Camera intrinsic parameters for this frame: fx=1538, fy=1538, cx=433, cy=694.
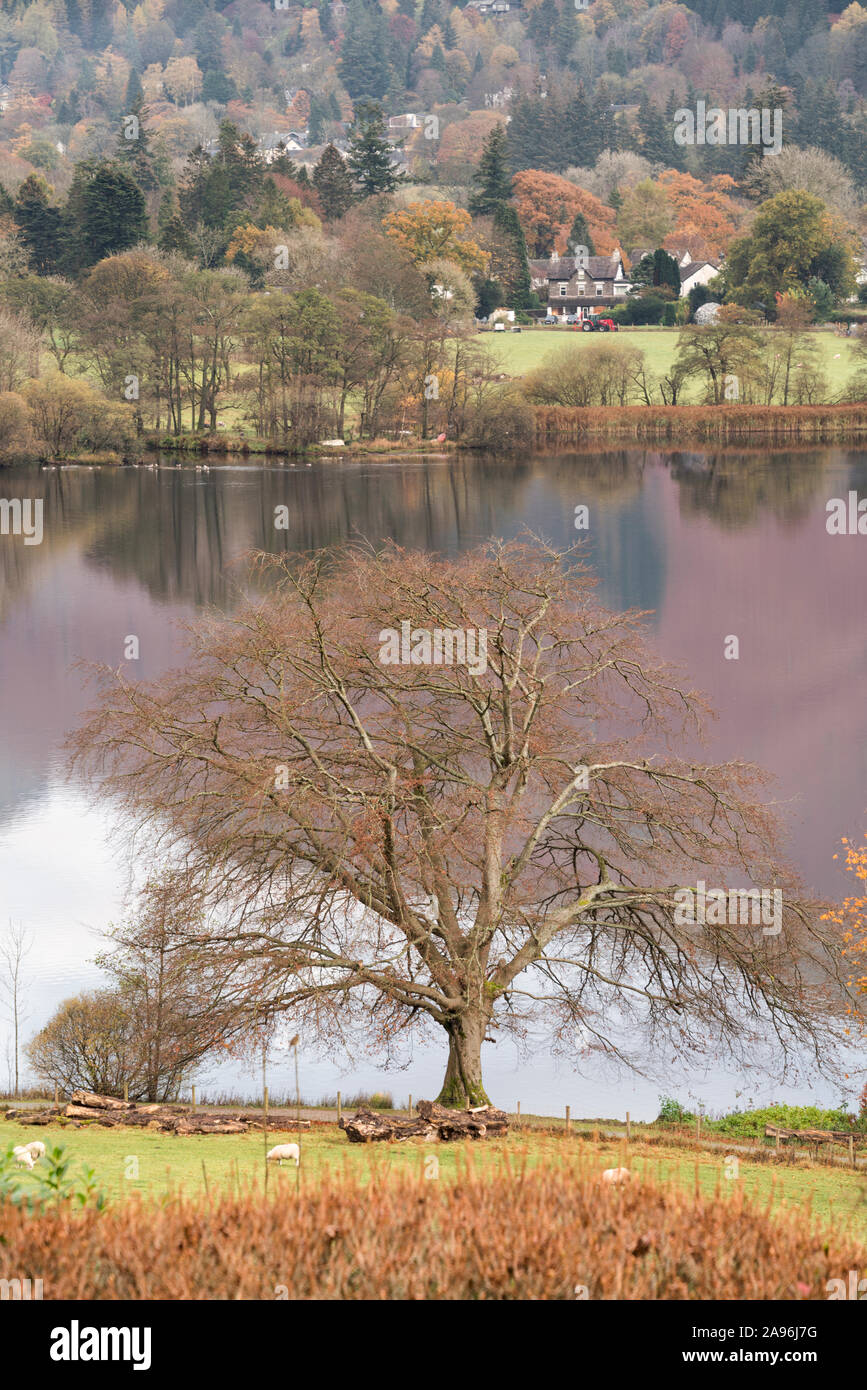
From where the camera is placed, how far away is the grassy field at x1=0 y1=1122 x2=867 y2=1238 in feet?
38.1

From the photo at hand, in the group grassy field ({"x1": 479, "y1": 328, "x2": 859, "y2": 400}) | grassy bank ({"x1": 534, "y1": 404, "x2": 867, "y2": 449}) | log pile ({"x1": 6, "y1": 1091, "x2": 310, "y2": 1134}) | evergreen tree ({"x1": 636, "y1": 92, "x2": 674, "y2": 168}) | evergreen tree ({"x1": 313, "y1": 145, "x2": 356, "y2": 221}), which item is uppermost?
evergreen tree ({"x1": 636, "y1": 92, "x2": 674, "y2": 168})

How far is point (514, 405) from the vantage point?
9019 cm

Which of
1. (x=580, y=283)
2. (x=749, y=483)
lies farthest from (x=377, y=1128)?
(x=580, y=283)

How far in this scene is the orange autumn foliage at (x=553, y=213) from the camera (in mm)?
147875

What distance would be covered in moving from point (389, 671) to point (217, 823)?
376cm

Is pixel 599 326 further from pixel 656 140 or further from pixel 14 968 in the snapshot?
pixel 14 968

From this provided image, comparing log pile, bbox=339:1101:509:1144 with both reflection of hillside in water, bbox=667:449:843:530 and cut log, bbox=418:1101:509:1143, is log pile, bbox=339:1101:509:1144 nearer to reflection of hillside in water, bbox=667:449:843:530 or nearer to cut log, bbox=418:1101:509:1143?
cut log, bbox=418:1101:509:1143

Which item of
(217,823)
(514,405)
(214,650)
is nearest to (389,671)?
(214,650)

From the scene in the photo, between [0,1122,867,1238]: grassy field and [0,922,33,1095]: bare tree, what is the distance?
22.1 ft

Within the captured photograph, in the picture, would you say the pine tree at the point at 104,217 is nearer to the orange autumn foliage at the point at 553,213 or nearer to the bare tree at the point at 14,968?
the orange autumn foliage at the point at 553,213

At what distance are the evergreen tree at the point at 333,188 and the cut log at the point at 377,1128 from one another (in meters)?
122

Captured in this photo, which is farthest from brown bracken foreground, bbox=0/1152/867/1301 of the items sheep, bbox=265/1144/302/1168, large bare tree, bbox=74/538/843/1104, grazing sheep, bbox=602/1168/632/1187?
large bare tree, bbox=74/538/843/1104

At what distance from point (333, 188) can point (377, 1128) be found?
408ft

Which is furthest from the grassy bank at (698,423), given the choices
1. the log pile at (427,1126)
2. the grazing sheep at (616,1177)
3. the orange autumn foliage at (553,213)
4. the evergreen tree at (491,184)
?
the grazing sheep at (616,1177)
